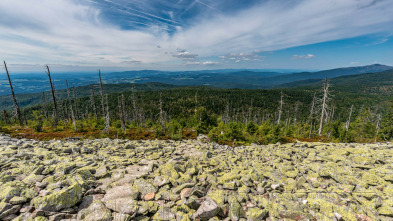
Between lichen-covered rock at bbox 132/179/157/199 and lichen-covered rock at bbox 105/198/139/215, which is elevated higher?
lichen-covered rock at bbox 105/198/139/215

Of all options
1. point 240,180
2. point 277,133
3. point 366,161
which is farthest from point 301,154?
point 277,133

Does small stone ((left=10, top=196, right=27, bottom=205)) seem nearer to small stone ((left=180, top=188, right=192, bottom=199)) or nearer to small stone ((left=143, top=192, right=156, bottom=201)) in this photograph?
small stone ((left=143, top=192, right=156, bottom=201))

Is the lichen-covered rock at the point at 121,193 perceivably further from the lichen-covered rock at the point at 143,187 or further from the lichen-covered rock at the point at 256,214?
the lichen-covered rock at the point at 256,214

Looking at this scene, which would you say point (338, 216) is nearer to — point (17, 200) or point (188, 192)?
point (188, 192)

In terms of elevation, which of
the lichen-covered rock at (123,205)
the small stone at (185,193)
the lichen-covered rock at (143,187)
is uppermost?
the lichen-covered rock at (123,205)

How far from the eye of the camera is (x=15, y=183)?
7.31 meters

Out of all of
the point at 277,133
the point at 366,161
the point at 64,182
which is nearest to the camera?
the point at 64,182

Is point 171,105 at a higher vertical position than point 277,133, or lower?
lower

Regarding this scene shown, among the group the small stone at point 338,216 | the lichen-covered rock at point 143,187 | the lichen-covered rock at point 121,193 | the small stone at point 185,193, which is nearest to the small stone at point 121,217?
the lichen-covered rock at point 121,193

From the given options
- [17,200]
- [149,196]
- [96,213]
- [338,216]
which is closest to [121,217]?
[96,213]

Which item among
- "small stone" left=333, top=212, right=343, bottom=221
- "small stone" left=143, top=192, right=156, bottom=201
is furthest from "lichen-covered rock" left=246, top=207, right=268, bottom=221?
"small stone" left=143, top=192, right=156, bottom=201

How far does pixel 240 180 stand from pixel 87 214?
793 centimetres

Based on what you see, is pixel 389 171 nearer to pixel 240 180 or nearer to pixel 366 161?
pixel 366 161

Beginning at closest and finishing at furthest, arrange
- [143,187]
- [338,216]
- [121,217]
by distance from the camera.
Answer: [121,217] → [338,216] → [143,187]
